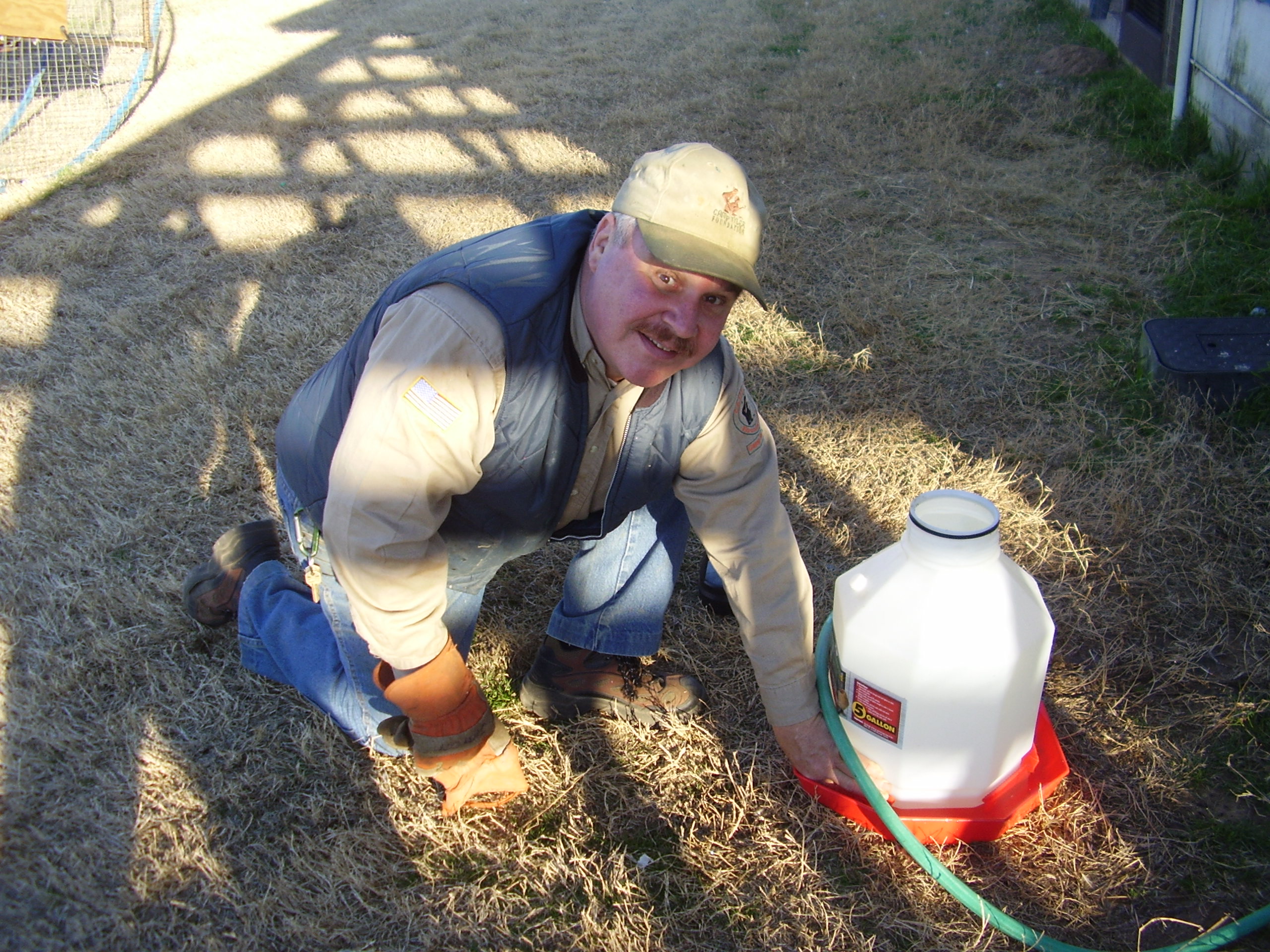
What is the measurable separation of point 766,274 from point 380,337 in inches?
114

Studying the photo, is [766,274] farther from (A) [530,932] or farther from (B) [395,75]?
(B) [395,75]

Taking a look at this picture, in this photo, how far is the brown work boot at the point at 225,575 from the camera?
8.52ft

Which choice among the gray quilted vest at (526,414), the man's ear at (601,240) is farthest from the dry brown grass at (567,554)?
the man's ear at (601,240)

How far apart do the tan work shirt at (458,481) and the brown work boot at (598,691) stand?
1.34 feet

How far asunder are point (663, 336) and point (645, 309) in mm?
59

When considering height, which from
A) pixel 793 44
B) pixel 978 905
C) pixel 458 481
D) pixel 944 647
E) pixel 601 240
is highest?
pixel 601 240

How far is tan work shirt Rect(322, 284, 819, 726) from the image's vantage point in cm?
159

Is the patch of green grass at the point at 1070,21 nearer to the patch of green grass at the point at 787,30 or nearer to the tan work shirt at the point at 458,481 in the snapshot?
the patch of green grass at the point at 787,30

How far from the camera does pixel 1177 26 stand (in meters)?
5.57

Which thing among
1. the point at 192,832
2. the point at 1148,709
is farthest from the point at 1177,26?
the point at 192,832

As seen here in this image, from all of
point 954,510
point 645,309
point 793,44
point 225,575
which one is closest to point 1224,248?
point 954,510

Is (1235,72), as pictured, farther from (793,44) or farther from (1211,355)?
(793,44)

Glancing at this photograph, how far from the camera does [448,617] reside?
223cm

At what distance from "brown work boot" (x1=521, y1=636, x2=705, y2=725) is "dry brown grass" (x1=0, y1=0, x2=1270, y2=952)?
6 cm
